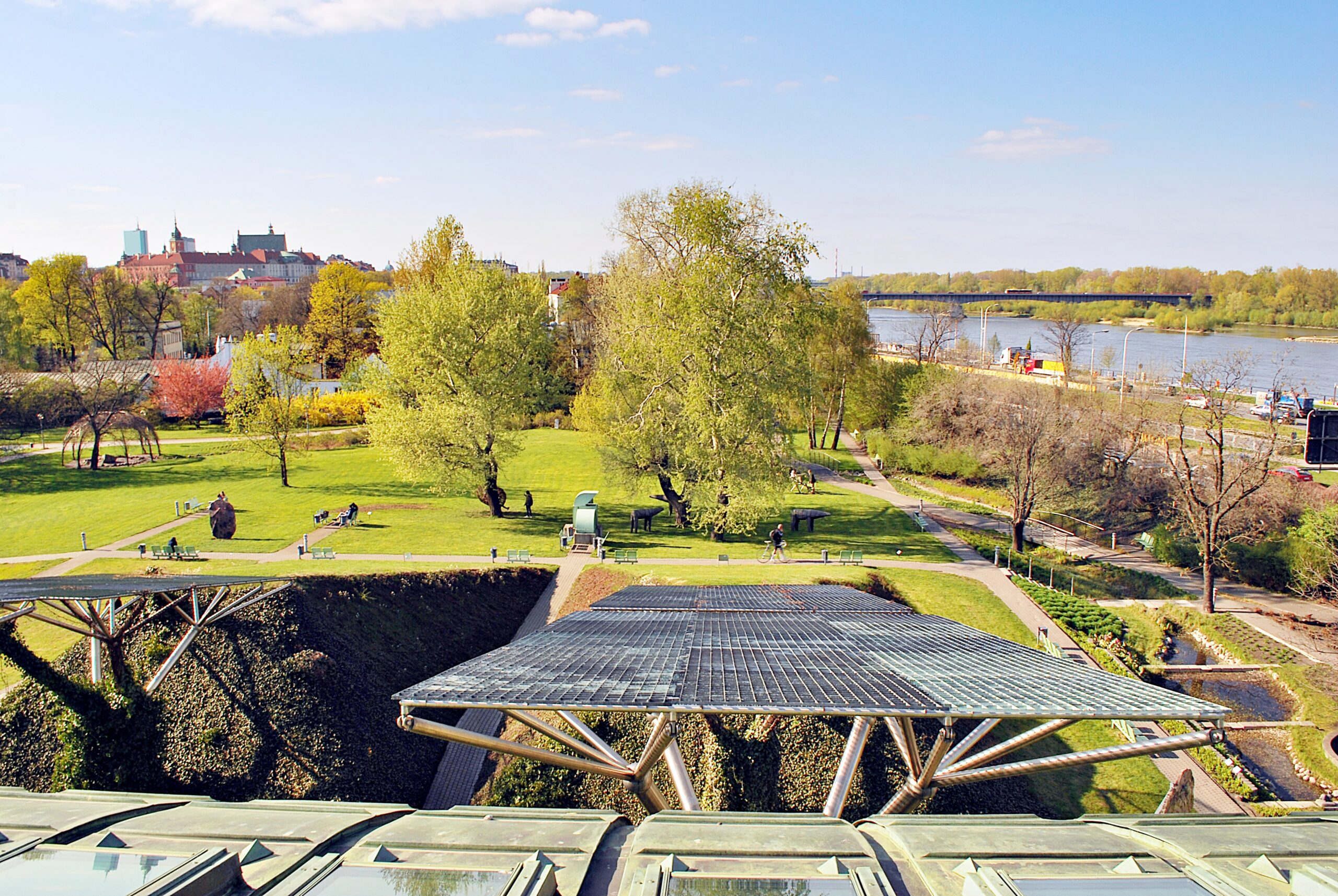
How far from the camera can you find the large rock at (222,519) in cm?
2689

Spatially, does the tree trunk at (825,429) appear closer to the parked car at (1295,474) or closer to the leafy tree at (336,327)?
the parked car at (1295,474)

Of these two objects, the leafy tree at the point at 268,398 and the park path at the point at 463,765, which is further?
the leafy tree at the point at 268,398

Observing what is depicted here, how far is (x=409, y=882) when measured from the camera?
4.07 meters

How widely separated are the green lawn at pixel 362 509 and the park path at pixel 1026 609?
113cm

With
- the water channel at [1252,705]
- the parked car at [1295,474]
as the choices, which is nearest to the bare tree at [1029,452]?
the parked car at [1295,474]

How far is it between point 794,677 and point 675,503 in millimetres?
25643

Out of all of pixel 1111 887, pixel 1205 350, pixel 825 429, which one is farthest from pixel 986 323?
pixel 1111 887

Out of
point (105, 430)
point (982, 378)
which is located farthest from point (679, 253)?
point (105, 430)

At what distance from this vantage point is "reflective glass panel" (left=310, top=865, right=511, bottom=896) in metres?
3.97

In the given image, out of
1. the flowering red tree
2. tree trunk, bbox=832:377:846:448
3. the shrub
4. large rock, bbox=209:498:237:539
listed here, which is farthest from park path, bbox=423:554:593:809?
the flowering red tree

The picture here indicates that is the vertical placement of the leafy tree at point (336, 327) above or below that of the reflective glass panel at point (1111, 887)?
above

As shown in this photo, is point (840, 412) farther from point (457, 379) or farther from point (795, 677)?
point (795, 677)

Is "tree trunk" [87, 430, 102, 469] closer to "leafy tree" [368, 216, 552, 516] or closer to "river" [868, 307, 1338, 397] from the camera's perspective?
"leafy tree" [368, 216, 552, 516]

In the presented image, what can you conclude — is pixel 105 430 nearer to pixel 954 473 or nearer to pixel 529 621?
pixel 529 621
